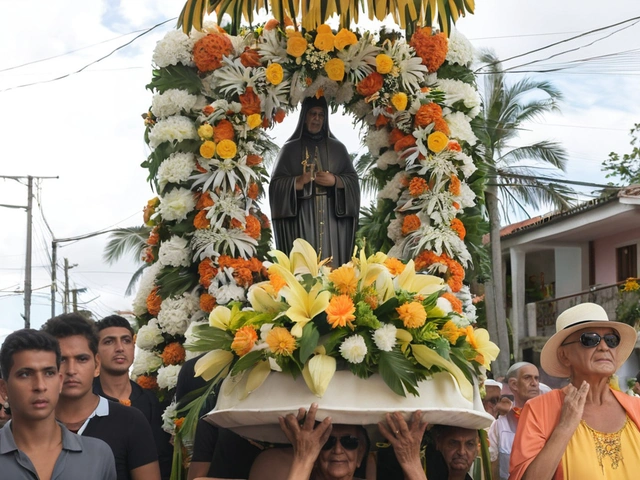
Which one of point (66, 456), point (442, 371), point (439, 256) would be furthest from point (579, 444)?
point (439, 256)

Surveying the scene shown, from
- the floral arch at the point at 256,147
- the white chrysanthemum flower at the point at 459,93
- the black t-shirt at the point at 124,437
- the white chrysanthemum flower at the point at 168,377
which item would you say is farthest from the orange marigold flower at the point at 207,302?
the black t-shirt at the point at 124,437

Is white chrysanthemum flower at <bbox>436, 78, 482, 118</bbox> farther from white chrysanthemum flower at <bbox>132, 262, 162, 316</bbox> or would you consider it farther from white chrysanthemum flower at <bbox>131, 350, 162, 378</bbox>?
white chrysanthemum flower at <bbox>131, 350, 162, 378</bbox>

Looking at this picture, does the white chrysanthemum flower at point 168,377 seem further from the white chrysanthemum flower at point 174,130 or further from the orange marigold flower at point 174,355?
the white chrysanthemum flower at point 174,130

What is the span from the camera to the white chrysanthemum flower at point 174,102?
752 cm

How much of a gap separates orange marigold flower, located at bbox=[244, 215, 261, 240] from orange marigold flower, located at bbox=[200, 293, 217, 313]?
24.0 inches

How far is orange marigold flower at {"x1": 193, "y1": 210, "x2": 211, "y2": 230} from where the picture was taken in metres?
7.31

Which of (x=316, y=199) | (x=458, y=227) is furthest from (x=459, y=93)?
(x=316, y=199)

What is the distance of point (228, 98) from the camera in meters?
7.50

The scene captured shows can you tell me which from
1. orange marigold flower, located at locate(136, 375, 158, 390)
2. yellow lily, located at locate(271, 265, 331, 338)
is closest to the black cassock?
orange marigold flower, located at locate(136, 375, 158, 390)

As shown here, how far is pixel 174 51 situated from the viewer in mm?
7641

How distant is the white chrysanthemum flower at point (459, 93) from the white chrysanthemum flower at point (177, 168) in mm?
2128

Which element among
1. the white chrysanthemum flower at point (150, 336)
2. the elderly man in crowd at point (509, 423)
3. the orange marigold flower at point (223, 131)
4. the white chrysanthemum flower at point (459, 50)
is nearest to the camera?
the elderly man in crowd at point (509, 423)

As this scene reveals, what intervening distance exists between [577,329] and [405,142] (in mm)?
3627

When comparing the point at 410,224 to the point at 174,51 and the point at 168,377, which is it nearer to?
the point at 168,377
